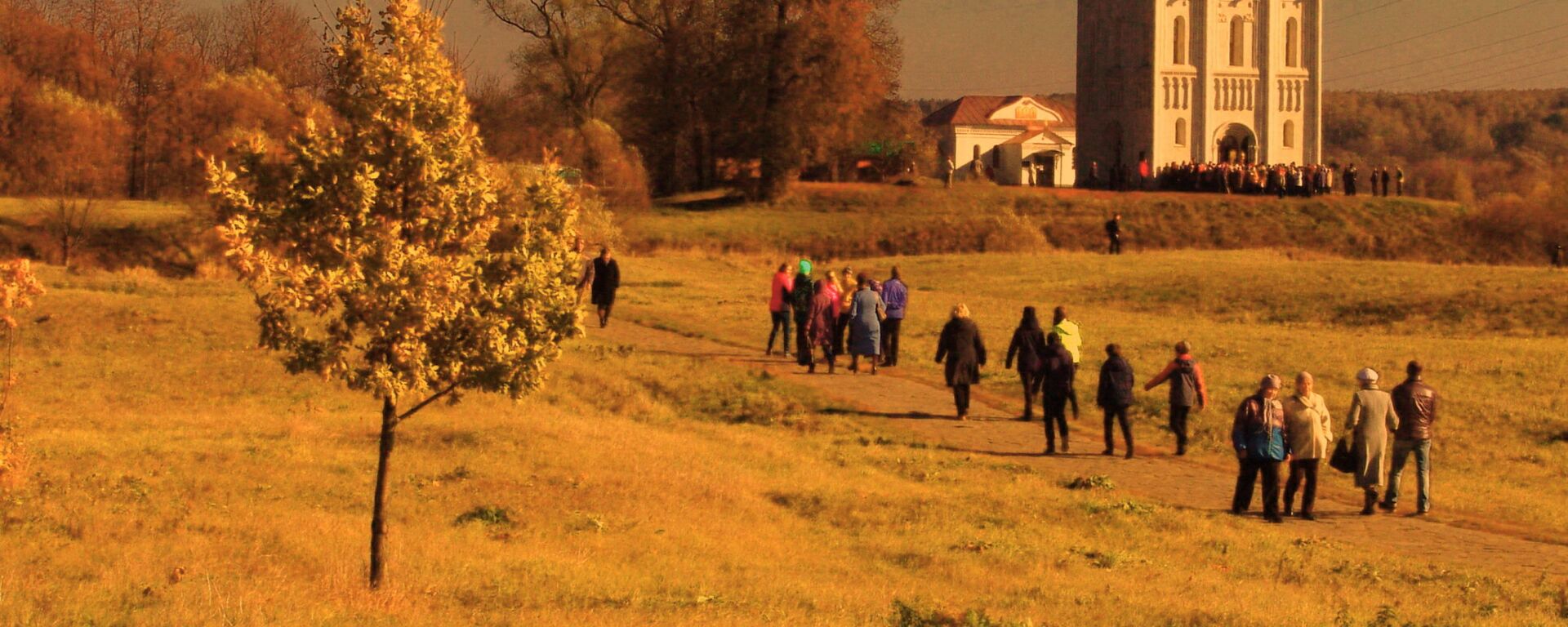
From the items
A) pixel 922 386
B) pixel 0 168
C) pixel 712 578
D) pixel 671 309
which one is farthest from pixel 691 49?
pixel 712 578

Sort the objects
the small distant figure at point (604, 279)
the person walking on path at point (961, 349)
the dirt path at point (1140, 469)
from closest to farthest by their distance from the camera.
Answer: the dirt path at point (1140, 469) → the person walking on path at point (961, 349) → the small distant figure at point (604, 279)

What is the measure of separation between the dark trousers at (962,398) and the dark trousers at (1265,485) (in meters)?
5.40

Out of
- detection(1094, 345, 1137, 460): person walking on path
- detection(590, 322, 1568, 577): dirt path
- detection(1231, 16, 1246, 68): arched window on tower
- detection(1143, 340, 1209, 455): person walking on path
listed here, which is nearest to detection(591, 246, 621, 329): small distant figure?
detection(590, 322, 1568, 577): dirt path

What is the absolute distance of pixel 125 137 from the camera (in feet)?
196

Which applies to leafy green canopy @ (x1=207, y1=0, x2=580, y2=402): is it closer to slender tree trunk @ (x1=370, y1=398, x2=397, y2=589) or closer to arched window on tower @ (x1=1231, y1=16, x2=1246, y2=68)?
slender tree trunk @ (x1=370, y1=398, x2=397, y2=589)

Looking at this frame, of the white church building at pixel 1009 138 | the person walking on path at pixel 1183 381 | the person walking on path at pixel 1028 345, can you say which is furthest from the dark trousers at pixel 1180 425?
the white church building at pixel 1009 138

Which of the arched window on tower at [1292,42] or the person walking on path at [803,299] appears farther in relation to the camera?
the arched window on tower at [1292,42]

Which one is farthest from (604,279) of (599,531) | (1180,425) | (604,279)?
(599,531)

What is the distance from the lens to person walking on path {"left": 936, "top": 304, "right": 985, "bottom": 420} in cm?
2038

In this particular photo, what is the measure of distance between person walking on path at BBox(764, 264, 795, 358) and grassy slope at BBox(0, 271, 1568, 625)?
3.13m

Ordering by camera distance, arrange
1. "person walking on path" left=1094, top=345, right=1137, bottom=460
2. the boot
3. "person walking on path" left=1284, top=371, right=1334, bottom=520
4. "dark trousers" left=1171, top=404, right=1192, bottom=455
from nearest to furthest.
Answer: "person walking on path" left=1284, top=371, right=1334, bottom=520 → the boot → "person walking on path" left=1094, top=345, right=1137, bottom=460 → "dark trousers" left=1171, top=404, right=1192, bottom=455

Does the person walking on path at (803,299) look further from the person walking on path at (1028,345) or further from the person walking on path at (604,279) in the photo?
the person walking on path at (604,279)

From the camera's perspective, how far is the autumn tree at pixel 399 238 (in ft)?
36.5

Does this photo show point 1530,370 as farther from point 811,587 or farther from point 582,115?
point 582,115
